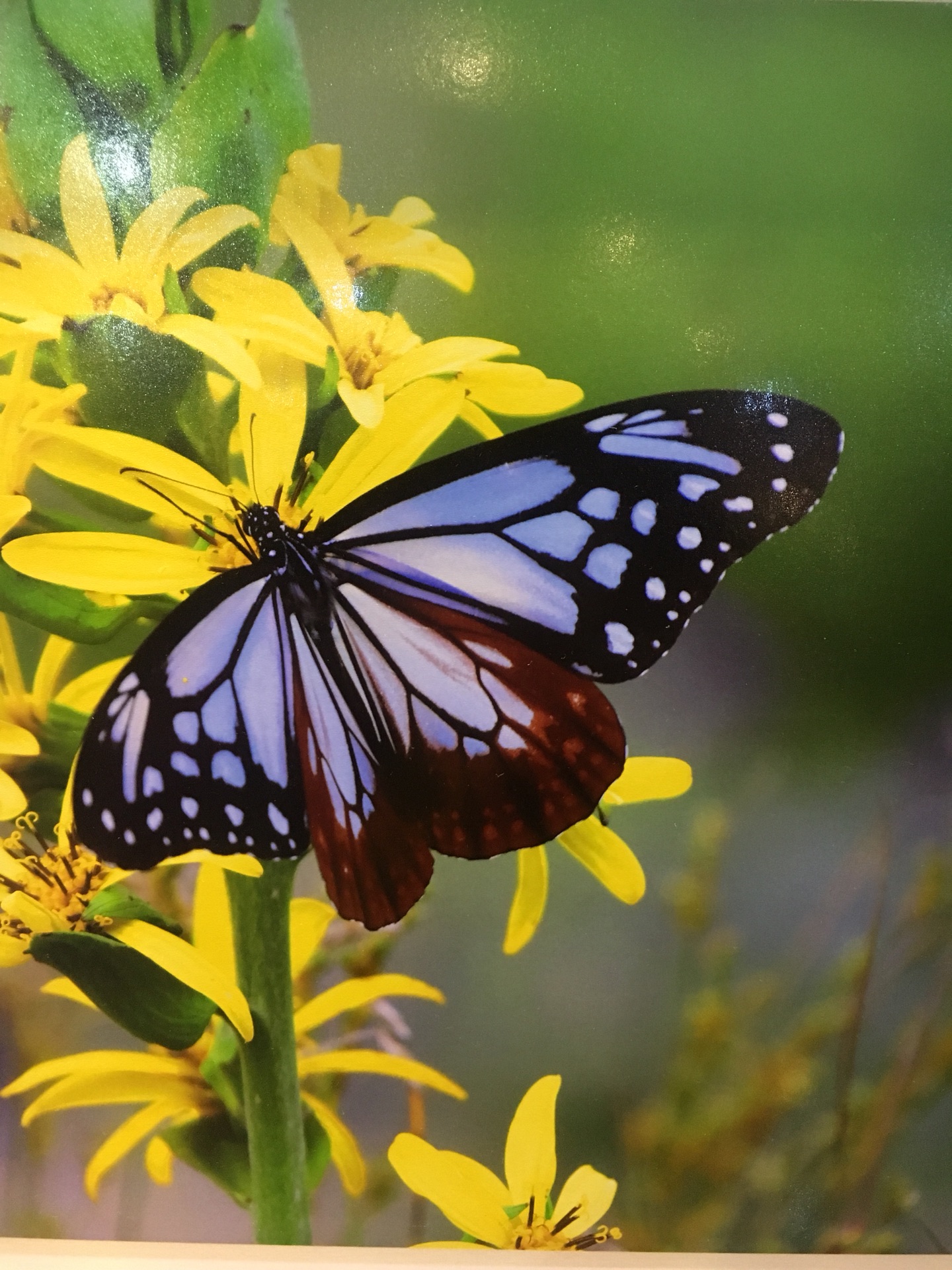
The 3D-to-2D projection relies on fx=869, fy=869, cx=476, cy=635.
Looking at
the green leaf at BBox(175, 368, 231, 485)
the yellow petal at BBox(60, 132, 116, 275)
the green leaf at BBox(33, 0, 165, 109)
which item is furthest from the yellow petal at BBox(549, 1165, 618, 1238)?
the green leaf at BBox(33, 0, 165, 109)

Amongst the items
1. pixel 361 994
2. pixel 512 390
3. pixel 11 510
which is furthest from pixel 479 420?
pixel 361 994

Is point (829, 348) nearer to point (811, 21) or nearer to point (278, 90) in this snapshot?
point (811, 21)

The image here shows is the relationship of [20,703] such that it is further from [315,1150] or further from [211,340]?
[315,1150]

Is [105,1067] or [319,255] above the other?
[319,255]

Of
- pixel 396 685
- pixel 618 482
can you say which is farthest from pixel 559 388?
pixel 396 685

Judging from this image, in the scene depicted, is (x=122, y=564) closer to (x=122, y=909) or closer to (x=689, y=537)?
(x=122, y=909)

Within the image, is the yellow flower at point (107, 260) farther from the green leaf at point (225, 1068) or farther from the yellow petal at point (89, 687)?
the green leaf at point (225, 1068)

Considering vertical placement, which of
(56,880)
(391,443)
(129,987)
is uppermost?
(391,443)
